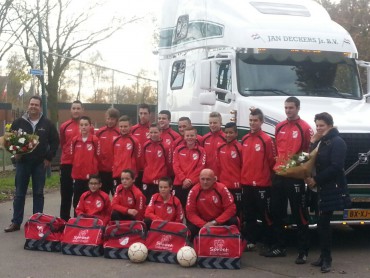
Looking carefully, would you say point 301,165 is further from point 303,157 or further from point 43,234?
point 43,234

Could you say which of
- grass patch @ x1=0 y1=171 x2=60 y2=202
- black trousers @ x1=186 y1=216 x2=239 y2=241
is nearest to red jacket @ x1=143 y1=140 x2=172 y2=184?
black trousers @ x1=186 y1=216 x2=239 y2=241

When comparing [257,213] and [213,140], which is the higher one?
[213,140]

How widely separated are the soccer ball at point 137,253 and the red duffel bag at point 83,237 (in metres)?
0.58

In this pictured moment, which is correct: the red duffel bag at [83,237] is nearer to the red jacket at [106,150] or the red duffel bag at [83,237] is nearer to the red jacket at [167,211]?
the red jacket at [167,211]

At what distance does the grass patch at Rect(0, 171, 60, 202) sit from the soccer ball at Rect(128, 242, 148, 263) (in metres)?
6.74

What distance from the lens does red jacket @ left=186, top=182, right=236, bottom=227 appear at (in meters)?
8.61

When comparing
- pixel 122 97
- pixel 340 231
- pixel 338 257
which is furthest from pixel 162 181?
pixel 122 97

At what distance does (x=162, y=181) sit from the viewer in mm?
8789

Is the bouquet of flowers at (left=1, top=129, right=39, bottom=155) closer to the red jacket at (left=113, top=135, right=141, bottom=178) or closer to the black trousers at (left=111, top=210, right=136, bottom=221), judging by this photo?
the red jacket at (left=113, top=135, right=141, bottom=178)

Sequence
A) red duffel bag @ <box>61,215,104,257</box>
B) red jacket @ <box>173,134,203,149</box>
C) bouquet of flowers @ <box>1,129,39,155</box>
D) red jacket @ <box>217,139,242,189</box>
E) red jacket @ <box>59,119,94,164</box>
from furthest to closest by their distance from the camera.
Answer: red jacket @ <box>59,119,94,164</box> → bouquet of flowers @ <box>1,129,39,155</box> → red jacket @ <box>173,134,203,149</box> → red jacket @ <box>217,139,242,189</box> → red duffel bag @ <box>61,215,104,257</box>

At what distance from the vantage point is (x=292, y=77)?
32.9 feet

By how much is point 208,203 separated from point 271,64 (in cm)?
264

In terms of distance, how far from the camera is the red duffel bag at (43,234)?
8875 mm

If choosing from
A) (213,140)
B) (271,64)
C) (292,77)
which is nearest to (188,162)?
(213,140)
